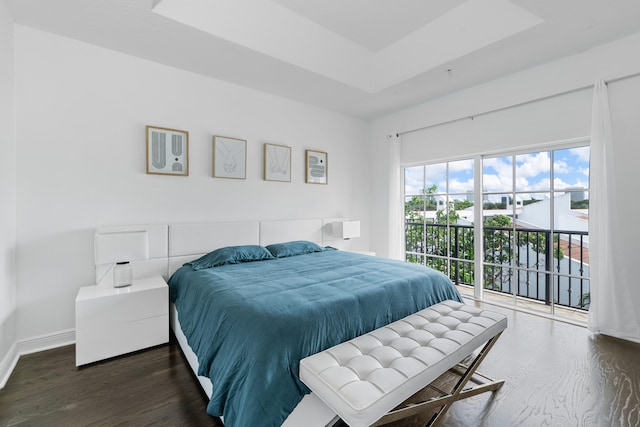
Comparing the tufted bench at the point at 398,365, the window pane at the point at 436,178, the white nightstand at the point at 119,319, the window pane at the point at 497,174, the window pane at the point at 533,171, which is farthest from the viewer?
the window pane at the point at 436,178

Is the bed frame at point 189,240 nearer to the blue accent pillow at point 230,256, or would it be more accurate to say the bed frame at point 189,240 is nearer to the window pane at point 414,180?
the blue accent pillow at point 230,256

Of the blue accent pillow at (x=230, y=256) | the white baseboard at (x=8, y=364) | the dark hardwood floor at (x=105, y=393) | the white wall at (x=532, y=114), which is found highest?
the white wall at (x=532, y=114)

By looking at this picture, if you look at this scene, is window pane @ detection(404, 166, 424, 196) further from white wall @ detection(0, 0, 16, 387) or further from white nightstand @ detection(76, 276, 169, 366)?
white wall @ detection(0, 0, 16, 387)

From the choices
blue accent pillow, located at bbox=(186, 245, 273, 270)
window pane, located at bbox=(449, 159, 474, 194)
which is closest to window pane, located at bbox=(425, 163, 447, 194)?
window pane, located at bbox=(449, 159, 474, 194)

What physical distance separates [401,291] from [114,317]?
2225mm

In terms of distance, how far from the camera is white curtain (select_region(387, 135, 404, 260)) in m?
4.43

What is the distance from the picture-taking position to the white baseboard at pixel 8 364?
1981 millimetres

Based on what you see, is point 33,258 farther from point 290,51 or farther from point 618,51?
point 618,51

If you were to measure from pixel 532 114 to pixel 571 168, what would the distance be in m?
0.69

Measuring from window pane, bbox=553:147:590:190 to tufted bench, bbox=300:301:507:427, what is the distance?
82.1 inches

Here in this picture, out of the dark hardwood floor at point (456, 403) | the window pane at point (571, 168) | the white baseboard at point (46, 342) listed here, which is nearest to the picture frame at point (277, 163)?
the dark hardwood floor at point (456, 403)

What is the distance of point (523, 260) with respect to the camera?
338 centimetres

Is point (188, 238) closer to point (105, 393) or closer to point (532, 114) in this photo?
point (105, 393)

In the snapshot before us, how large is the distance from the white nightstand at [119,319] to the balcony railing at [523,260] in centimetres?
350
